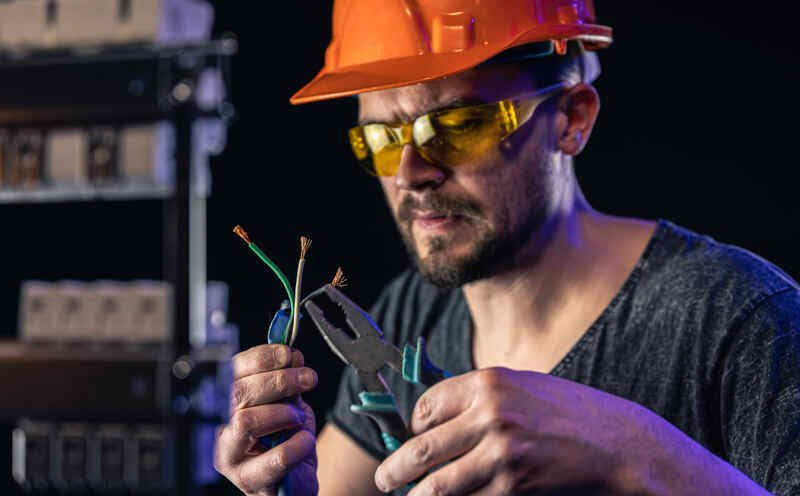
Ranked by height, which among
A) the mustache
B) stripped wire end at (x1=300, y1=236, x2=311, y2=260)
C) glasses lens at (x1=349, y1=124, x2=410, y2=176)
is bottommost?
the mustache

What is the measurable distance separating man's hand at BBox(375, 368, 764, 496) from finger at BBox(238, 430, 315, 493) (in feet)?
0.39

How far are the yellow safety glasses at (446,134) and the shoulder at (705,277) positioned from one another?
1.01 ft

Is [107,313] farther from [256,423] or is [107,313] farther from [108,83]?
[256,423]

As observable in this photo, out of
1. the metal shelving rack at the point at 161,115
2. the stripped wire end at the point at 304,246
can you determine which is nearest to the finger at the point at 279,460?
the stripped wire end at the point at 304,246

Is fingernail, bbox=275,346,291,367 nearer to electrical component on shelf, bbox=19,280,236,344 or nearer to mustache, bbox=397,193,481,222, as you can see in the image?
mustache, bbox=397,193,481,222

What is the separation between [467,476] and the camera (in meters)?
0.77

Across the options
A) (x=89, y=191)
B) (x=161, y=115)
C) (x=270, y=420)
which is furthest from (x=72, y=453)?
(x=270, y=420)

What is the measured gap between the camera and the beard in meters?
1.31

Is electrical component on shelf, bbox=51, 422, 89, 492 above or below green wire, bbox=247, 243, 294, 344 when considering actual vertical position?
below

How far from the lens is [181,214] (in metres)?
2.75

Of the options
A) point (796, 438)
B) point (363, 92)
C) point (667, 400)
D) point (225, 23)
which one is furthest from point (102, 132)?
point (796, 438)

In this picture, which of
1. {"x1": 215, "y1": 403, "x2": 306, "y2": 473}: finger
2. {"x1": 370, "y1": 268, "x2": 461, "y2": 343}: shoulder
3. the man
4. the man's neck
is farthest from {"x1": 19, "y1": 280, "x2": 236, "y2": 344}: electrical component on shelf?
{"x1": 215, "y1": 403, "x2": 306, "y2": 473}: finger

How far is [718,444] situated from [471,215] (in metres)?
0.48

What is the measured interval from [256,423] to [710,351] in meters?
0.66
